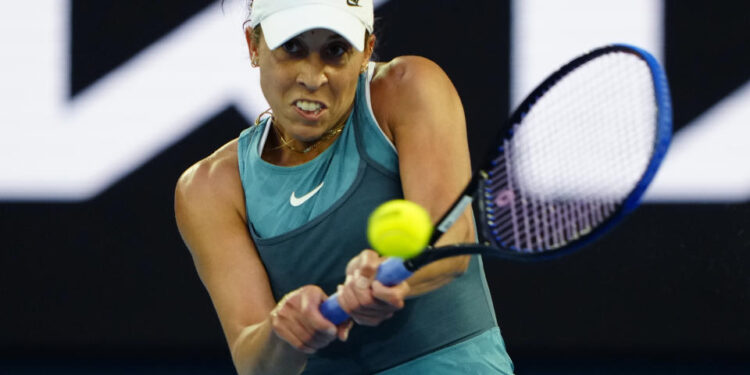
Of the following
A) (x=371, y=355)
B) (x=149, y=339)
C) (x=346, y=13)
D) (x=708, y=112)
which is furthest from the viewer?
(x=149, y=339)

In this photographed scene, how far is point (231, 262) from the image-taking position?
2.06 meters

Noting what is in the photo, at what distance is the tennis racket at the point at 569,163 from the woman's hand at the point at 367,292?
0.7 inches

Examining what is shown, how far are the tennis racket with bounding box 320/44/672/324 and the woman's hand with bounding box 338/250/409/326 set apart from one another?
0.02m

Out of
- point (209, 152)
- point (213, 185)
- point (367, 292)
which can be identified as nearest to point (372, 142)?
point (213, 185)

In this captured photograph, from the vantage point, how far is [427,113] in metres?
1.94

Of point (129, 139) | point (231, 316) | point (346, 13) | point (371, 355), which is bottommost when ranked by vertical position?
point (371, 355)

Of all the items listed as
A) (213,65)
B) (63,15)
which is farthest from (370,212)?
(63,15)

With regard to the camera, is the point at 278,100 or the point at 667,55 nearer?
the point at 278,100

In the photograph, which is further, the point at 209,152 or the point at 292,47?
the point at 209,152

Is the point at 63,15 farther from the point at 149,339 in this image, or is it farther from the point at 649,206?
the point at 649,206

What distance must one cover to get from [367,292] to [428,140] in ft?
1.33

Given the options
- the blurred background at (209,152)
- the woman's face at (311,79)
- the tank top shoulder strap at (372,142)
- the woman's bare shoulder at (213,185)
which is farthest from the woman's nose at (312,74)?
the blurred background at (209,152)

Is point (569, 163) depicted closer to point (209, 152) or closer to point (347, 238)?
point (347, 238)

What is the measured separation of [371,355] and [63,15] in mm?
2228
